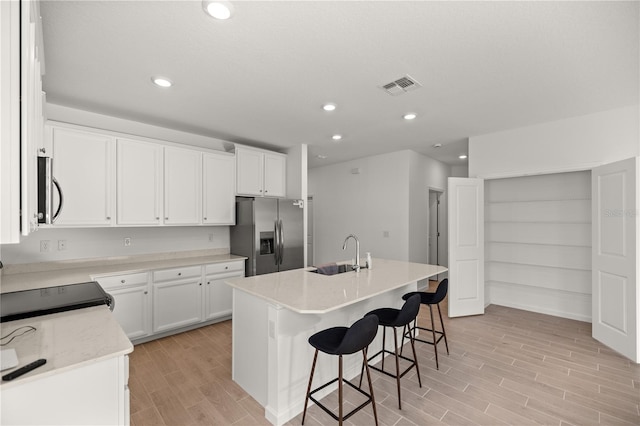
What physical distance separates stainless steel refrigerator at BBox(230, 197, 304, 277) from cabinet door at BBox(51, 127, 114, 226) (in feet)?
5.21

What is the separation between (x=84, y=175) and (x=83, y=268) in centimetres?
104

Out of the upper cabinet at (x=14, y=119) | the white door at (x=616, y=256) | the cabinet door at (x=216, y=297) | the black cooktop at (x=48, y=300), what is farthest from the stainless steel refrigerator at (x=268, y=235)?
the white door at (x=616, y=256)

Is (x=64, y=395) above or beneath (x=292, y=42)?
beneath

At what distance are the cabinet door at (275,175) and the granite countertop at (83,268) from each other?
123cm

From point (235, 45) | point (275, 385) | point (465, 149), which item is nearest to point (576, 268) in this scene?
point (465, 149)

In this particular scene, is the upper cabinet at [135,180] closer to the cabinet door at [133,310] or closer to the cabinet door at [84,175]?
the cabinet door at [84,175]

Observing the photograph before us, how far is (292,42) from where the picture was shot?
6.96ft

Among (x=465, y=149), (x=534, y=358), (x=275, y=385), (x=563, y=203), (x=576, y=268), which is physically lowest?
(x=534, y=358)

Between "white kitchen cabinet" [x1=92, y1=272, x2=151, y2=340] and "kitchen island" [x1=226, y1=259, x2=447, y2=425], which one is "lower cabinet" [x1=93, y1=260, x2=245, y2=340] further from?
"kitchen island" [x1=226, y1=259, x2=447, y2=425]

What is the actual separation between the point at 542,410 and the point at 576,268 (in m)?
2.83

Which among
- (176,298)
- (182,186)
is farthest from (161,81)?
(176,298)

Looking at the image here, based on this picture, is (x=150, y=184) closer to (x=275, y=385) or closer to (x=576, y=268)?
(x=275, y=385)

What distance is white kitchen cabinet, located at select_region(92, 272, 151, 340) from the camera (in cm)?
322

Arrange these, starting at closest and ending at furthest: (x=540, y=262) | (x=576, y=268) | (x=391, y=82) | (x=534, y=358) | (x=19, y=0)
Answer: (x=19, y=0) → (x=391, y=82) → (x=534, y=358) → (x=576, y=268) → (x=540, y=262)
